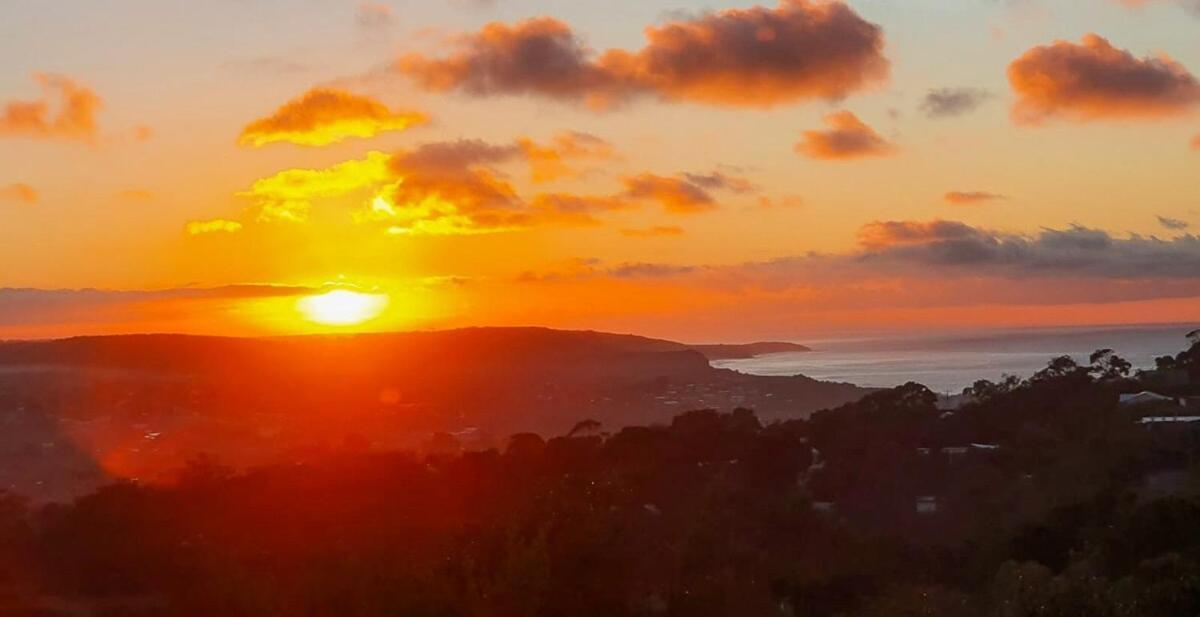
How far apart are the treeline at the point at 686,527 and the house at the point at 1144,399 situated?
732 millimetres

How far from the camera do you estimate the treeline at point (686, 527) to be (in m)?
12.8

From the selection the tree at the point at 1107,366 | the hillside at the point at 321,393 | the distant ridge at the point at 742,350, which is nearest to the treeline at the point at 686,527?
the tree at the point at 1107,366

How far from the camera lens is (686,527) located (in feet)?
71.8

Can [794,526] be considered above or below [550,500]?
below

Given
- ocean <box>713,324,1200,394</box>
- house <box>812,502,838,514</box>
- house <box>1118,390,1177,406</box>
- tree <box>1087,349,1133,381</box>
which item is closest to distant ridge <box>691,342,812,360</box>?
ocean <box>713,324,1200,394</box>

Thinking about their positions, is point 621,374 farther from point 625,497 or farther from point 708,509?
point 625,497

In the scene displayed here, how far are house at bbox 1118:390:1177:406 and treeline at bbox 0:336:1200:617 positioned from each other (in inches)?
28.8

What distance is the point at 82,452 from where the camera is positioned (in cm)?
4025

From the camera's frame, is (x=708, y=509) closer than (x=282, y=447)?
Yes

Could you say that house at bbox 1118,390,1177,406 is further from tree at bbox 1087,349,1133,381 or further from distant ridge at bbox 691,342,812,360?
distant ridge at bbox 691,342,812,360

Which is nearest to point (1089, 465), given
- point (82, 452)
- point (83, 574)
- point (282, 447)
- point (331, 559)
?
point (331, 559)

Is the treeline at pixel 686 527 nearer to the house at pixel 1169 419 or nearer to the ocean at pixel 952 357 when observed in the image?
the house at pixel 1169 419

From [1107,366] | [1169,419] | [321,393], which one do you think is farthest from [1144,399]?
[321,393]

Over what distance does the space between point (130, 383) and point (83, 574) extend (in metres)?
43.4
